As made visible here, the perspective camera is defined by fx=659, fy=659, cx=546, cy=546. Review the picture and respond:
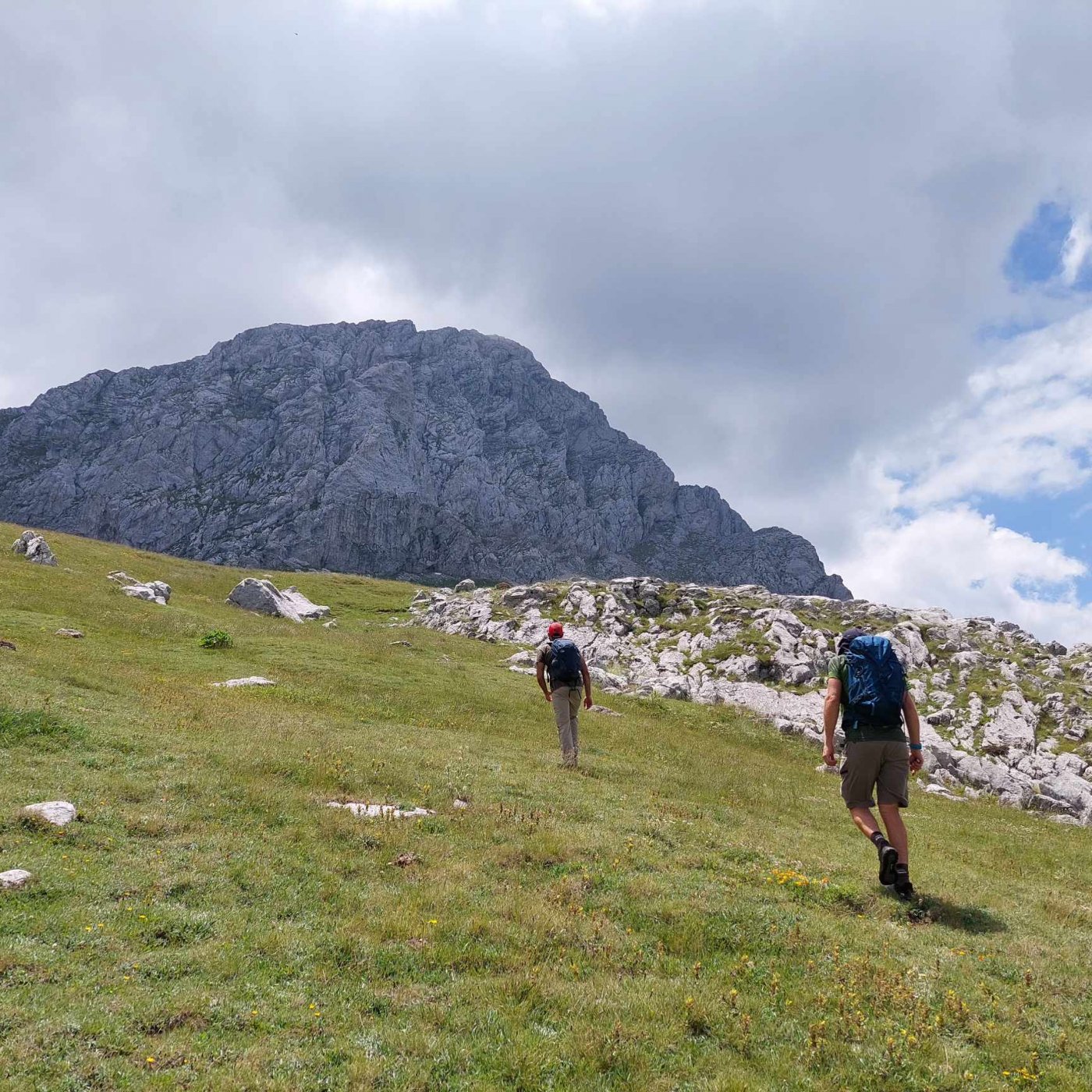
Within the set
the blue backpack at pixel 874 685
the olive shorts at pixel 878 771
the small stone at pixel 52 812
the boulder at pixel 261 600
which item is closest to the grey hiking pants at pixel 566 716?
the olive shorts at pixel 878 771

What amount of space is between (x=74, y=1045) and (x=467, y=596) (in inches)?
3799

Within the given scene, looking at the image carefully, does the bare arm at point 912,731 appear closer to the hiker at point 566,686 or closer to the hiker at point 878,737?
the hiker at point 878,737

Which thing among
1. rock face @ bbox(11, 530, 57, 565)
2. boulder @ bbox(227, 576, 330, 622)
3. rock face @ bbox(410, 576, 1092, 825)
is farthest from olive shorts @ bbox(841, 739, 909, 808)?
rock face @ bbox(11, 530, 57, 565)

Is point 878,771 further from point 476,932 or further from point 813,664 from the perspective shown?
point 813,664

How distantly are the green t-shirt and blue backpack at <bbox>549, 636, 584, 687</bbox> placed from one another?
9.72 meters

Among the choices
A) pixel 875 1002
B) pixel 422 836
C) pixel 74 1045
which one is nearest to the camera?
pixel 74 1045

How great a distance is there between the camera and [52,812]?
469 inches

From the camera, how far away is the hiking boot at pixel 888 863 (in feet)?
38.7

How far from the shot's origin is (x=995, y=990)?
8.81m

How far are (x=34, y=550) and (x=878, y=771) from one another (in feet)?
212

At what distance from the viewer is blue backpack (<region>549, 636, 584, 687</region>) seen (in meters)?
21.3

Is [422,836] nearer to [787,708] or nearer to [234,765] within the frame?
[234,765]

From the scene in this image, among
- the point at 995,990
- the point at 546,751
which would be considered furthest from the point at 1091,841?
the point at 995,990

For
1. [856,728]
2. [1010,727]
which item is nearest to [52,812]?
[856,728]
